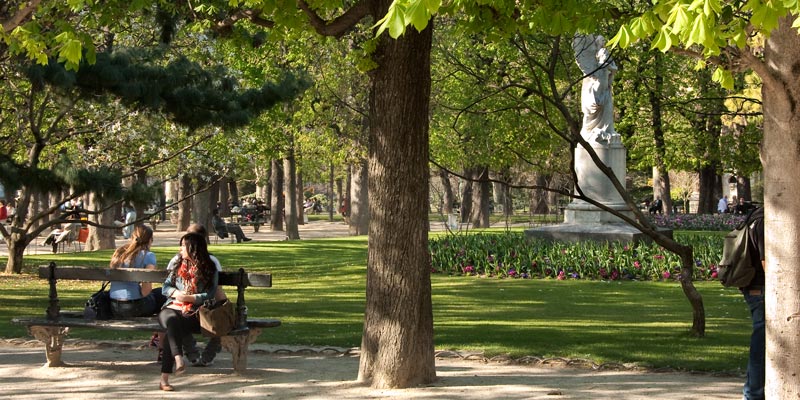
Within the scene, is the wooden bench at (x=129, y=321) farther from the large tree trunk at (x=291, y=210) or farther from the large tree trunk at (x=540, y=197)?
the large tree trunk at (x=540, y=197)

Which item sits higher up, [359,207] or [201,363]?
[359,207]

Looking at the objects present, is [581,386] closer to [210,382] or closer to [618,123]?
[210,382]

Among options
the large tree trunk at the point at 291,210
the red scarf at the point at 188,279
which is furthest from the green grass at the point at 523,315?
the large tree trunk at the point at 291,210

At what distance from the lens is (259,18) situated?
901 cm

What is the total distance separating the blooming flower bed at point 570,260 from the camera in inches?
754

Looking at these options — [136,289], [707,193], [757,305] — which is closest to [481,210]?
[707,193]

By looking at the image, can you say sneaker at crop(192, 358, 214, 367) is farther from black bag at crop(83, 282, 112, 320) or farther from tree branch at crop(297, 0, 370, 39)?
tree branch at crop(297, 0, 370, 39)

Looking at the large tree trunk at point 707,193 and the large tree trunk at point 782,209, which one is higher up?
the large tree trunk at point 707,193

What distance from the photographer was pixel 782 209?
579cm

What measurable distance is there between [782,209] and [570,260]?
13.9 meters

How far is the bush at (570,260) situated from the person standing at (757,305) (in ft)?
38.6

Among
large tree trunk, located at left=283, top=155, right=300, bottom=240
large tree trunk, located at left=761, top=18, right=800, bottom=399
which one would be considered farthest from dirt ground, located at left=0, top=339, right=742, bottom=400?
large tree trunk, located at left=283, top=155, right=300, bottom=240

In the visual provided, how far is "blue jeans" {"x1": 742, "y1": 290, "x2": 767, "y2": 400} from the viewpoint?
284 inches

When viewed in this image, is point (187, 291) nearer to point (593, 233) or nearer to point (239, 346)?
point (239, 346)
